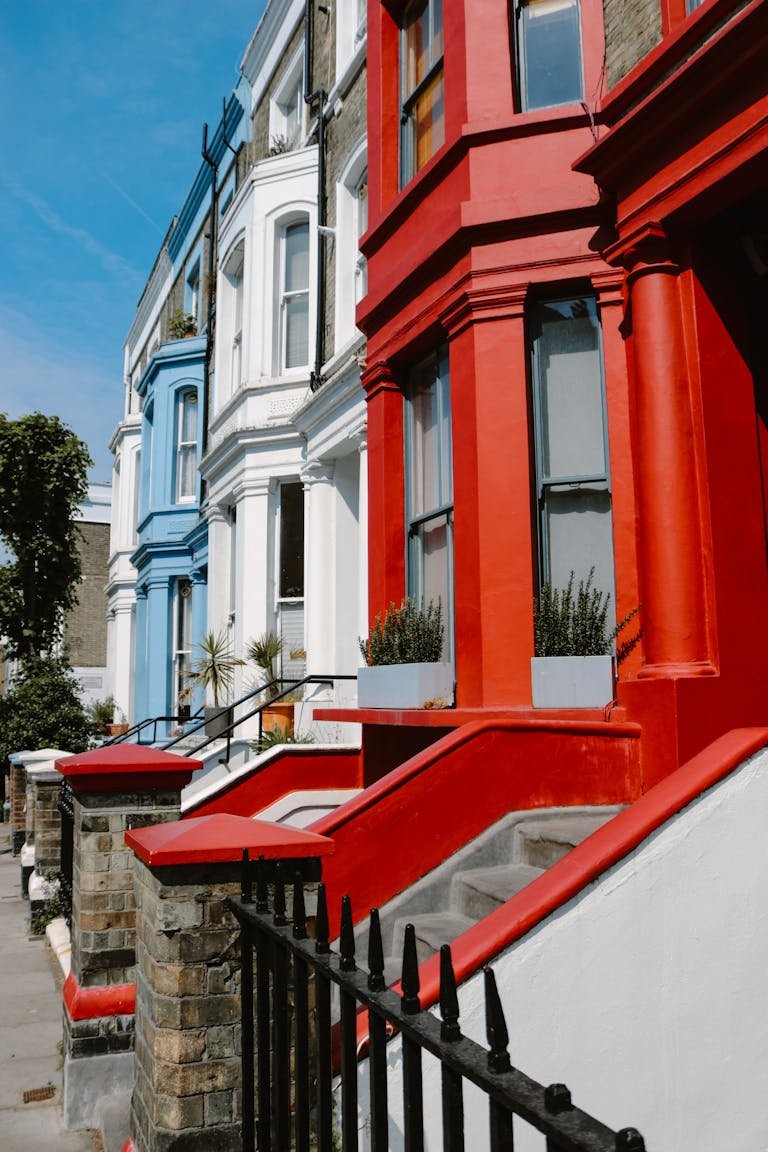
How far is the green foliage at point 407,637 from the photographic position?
735cm

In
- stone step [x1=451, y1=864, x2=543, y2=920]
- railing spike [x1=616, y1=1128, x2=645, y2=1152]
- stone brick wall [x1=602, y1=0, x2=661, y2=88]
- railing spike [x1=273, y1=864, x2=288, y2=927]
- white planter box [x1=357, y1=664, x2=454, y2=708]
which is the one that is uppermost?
stone brick wall [x1=602, y1=0, x2=661, y2=88]

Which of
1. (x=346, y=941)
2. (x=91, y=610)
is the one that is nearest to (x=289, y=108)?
(x=346, y=941)

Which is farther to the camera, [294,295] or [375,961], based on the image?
[294,295]

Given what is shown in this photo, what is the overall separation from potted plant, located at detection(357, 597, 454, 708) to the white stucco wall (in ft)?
9.81

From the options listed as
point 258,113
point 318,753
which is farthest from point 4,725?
point 258,113

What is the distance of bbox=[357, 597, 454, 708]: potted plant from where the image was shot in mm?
7051

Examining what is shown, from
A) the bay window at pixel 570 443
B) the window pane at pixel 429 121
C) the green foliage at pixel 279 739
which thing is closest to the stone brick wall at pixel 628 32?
the bay window at pixel 570 443

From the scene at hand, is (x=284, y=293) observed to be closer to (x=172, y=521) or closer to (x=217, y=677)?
(x=217, y=677)

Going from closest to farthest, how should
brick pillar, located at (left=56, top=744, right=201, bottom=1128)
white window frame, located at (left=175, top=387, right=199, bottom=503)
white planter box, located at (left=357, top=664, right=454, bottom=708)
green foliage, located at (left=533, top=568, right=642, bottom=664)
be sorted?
brick pillar, located at (left=56, top=744, right=201, bottom=1128)
green foliage, located at (left=533, top=568, right=642, bottom=664)
white planter box, located at (left=357, top=664, right=454, bottom=708)
white window frame, located at (left=175, top=387, right=199, bottom=503)

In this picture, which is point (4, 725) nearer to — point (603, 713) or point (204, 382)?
point (204, 382)

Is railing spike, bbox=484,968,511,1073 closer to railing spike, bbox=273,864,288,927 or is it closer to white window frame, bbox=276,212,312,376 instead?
railing spike, bbox=273,864,288,927

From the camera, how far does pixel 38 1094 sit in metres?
5.32

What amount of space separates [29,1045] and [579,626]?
4.26 metres

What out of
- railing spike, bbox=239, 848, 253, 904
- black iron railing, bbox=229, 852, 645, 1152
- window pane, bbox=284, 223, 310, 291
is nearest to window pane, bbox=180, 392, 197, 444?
window pane, bbox=284, 223, 310, 291
